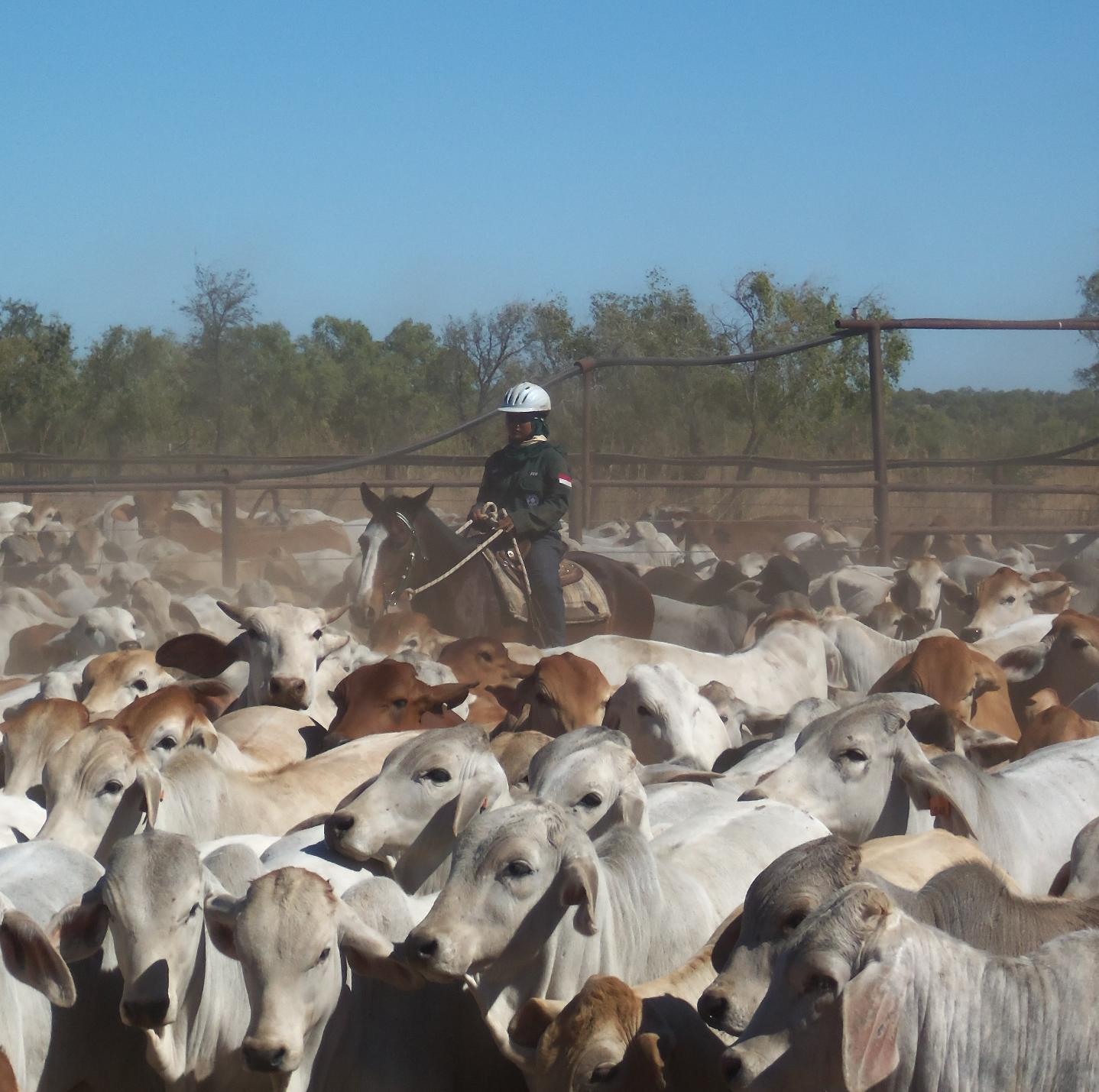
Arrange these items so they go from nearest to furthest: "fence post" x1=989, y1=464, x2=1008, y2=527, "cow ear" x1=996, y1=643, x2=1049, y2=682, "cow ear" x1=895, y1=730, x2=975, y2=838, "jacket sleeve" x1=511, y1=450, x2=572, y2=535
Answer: "cow ear" x1=895, y1=730, x2=975, y2=838, "cow ear" x1=996, y1=643, x2=1049, y2=682, "jacket sleeve" x1=511, y1=450, x2=572, y2=535, "fence post" x1=989, y1=464, x2=1008, y2=527

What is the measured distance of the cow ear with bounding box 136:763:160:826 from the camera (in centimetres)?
456

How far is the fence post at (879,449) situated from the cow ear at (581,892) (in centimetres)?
877

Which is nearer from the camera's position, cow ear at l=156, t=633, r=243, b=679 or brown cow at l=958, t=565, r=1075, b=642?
cow ear at l=156, t=633, r=243, b=679

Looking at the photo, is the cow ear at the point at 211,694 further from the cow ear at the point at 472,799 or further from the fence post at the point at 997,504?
the fence post at the point at 997,504

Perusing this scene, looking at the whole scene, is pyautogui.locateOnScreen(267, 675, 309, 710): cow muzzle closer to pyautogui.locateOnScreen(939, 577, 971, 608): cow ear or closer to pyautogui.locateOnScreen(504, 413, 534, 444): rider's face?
pyautogui.locateOnScreen(504, 413, 534, 444): rider's face

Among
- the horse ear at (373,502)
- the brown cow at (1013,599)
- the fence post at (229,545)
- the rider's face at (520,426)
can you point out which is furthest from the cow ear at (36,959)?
the fence post at (229,545)

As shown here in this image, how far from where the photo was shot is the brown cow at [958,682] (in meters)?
6.59

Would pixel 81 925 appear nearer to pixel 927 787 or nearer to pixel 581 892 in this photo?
pixel 581 892

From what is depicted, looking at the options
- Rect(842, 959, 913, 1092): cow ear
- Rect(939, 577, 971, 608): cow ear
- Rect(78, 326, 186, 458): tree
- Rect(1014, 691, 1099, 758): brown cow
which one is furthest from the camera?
Rect(78, 326, 186, 458): tree

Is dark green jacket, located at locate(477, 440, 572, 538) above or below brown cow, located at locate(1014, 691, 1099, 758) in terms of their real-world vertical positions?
above

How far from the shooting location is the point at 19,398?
26422 millimetres

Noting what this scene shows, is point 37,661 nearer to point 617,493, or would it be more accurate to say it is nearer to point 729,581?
point 729,581

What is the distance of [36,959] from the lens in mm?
3318

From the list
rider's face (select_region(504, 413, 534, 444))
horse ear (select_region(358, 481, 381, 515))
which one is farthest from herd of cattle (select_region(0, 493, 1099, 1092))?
rider's face (select_region(504, 413, 534, 444))
